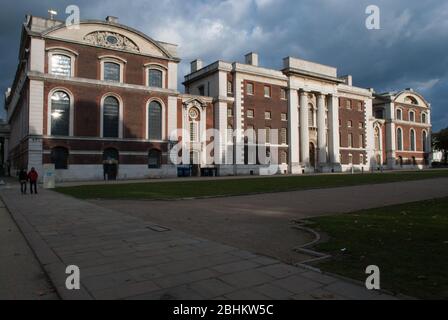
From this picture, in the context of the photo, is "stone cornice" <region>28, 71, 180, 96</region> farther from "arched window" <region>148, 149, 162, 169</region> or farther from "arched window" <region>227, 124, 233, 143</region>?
"arched window" <region>227, 124, 233, 143</region>

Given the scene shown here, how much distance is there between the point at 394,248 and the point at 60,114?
39115 mm

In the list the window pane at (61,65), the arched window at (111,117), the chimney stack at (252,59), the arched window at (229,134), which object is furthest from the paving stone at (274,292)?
the chimney stack at (252,59)

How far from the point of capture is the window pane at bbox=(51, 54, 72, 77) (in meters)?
39.0

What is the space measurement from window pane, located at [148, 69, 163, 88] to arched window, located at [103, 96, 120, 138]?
521 centimetres

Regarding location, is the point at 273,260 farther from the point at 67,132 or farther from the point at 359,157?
the point at 359,157

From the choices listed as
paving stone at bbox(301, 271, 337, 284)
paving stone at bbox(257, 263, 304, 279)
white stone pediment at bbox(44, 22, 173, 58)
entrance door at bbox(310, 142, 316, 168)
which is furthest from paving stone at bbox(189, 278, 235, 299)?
entrance door at bbox(310, 142, 316, 168)

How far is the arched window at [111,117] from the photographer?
41.9 metres

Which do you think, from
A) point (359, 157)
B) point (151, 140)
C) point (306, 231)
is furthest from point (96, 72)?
point (359, 157)

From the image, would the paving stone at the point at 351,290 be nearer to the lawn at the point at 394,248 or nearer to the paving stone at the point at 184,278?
the lawn at the point at 394,248

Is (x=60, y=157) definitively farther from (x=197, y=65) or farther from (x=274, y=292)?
(x=274, y=292)

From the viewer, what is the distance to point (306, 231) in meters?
9.16

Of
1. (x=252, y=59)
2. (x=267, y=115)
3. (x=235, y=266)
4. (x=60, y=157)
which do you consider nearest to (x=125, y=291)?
(x=235, y=266)

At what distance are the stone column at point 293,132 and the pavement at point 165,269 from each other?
48.1 metres
